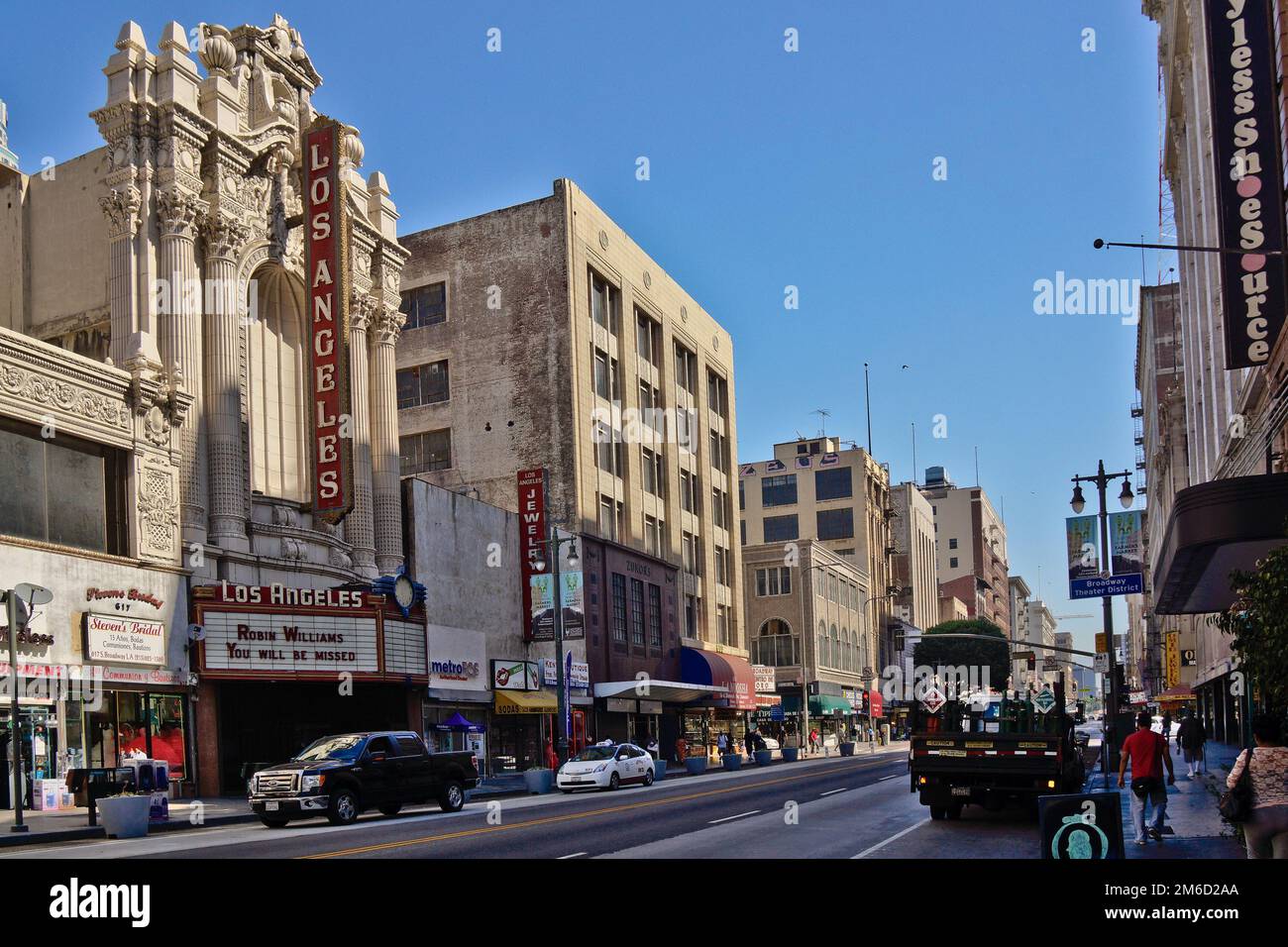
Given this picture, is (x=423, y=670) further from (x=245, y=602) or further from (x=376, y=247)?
(x=376, y=247)

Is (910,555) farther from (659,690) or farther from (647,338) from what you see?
(659,690)

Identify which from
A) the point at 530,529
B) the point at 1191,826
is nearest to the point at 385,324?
the point at 530,529

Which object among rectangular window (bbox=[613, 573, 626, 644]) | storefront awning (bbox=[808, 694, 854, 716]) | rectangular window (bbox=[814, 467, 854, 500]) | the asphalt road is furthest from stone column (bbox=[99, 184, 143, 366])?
rectangular window (bbox=[814, 467, 854, 500])

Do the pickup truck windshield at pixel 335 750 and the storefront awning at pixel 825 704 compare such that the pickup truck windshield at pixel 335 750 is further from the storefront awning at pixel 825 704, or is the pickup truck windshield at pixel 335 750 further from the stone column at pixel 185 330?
the storefront awning at pixel 825 704

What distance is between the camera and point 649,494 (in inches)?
2603

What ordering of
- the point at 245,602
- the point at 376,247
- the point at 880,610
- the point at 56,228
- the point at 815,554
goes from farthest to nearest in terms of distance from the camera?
the point at 880,610 → the point at 815,554 → the point at 376,247 → the point at 56,228 → the point at 245,602

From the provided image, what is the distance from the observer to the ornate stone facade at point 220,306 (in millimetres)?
36531

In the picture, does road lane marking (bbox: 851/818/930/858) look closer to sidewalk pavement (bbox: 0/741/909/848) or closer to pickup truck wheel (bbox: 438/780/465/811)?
pickup truck wheel (bbox: 438/780/465/811)

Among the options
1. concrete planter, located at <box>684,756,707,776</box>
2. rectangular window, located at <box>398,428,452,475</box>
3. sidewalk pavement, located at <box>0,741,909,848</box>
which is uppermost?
rectangular window, located at <box>398,428,452,475</box>

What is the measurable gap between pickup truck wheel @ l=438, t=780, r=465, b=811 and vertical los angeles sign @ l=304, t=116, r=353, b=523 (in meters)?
12.9

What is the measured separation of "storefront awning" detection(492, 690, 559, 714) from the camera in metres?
48.7

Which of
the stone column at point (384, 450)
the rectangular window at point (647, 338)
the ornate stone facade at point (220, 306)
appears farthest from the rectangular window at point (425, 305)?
the ornate stone facade at point (220, 306)
